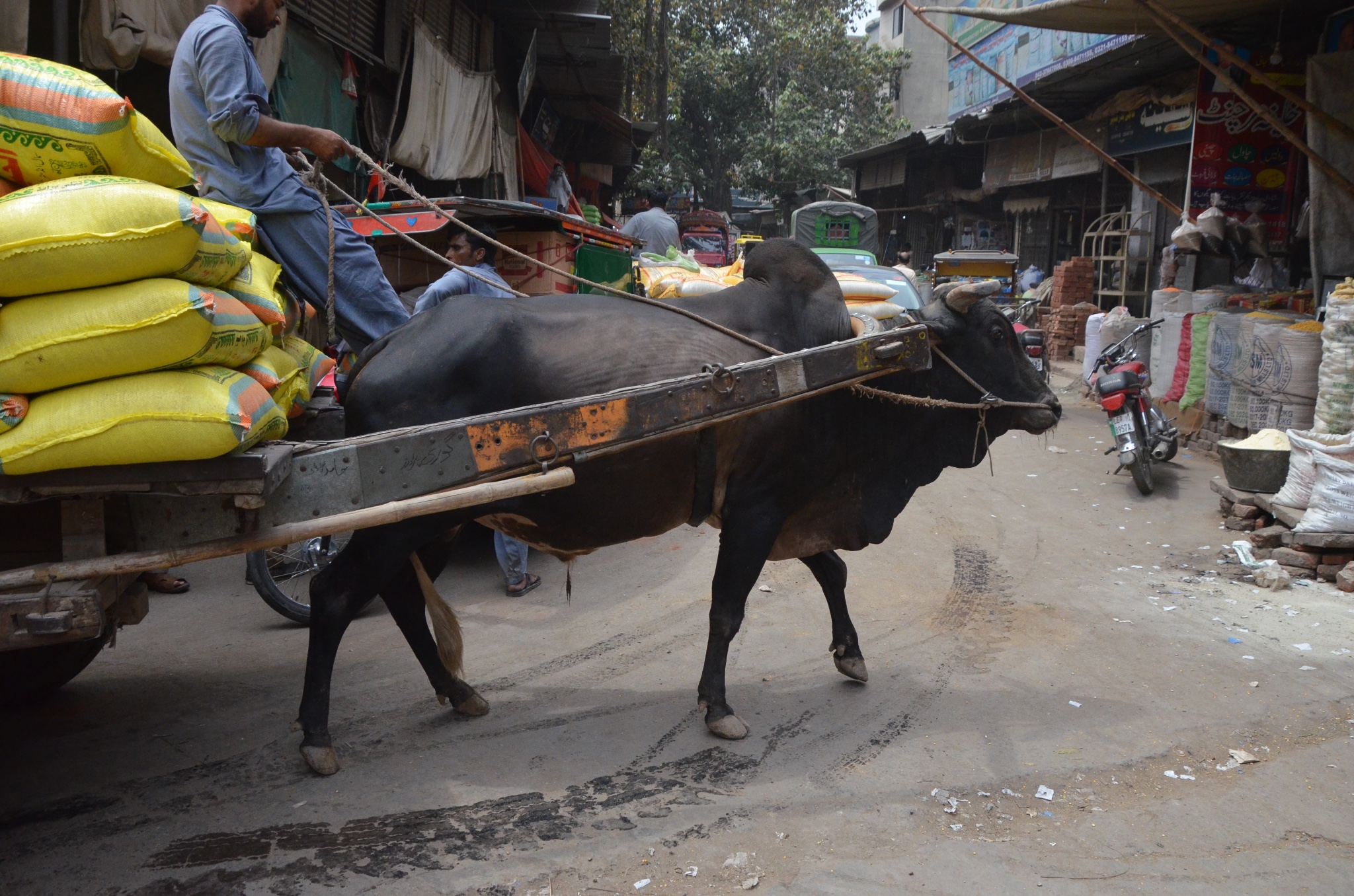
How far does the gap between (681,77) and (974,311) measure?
2853 cm

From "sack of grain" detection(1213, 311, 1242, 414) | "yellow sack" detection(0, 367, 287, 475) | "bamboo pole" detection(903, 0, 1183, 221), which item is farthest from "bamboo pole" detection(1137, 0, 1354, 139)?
"yellow sack" detection(0, 367, 287, 475)

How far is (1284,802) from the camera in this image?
346 centimetres

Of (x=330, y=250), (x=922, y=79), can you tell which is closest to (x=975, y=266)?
(x=330, y=250)

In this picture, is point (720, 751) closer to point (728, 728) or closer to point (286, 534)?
point (728, 728)

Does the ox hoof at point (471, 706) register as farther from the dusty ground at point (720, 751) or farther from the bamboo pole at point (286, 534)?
the bamboo pole at point (286, 534)

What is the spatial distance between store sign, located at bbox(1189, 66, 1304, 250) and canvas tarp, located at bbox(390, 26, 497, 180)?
7.70 m

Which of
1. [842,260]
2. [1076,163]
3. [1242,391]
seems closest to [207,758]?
[1242,391]

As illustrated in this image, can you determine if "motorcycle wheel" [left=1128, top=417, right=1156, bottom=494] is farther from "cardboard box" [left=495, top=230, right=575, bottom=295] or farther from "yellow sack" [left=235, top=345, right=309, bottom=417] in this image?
"yellow sack" [left=235, top=345, right=309, bottom=417]

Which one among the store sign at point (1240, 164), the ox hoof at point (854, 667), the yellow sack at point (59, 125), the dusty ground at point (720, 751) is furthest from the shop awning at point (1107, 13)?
the yellow sack at point (59, 125)

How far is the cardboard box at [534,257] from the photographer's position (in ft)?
23.2

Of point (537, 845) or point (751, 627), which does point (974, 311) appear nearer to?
point (751, 627)

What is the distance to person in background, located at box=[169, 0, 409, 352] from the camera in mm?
3340

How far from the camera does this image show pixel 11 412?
7.82 feet

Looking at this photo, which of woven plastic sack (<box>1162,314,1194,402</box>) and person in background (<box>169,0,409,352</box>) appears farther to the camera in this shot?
woven plastic sack (<box>1162,314,1194,402</box>)
